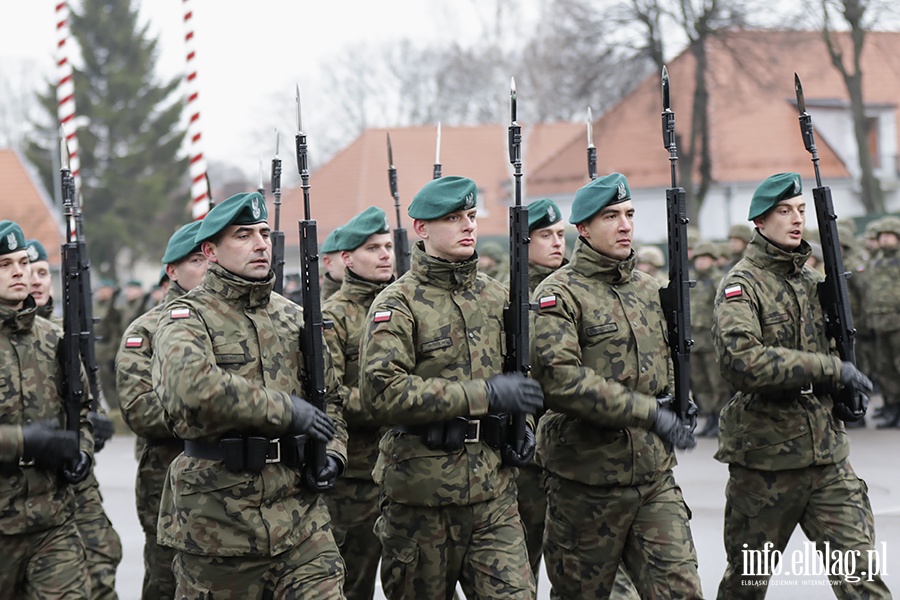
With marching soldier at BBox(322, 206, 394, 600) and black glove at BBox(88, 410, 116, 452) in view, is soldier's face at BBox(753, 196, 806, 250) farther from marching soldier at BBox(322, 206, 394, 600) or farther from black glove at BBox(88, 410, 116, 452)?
black glove at BBox(88, 410, 116, 452)

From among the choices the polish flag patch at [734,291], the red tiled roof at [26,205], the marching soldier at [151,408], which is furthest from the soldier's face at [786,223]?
the red tiled roof at [26,205]

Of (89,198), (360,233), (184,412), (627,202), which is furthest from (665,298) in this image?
(89,198)

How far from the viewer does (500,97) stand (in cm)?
4188

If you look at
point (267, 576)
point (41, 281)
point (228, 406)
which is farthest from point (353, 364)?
point (41, 281)

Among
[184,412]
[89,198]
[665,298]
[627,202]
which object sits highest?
[89,198]

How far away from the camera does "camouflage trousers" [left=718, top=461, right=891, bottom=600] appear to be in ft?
20.1

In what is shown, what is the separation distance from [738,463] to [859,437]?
7.55 metres

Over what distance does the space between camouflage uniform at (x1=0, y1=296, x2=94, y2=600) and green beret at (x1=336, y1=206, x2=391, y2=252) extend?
5.97 ft

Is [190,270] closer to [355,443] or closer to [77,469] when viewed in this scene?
[355,443]

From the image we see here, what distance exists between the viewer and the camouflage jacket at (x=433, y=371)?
5.46m

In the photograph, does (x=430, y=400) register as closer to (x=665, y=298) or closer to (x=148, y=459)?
(x=665, y=298)

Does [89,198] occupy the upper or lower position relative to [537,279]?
upper

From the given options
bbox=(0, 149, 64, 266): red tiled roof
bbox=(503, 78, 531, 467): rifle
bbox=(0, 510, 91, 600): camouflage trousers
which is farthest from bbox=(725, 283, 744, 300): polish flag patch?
bbox=(0, 149, 64, 266): red tiled roof

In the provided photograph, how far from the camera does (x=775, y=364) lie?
6.11 metres
